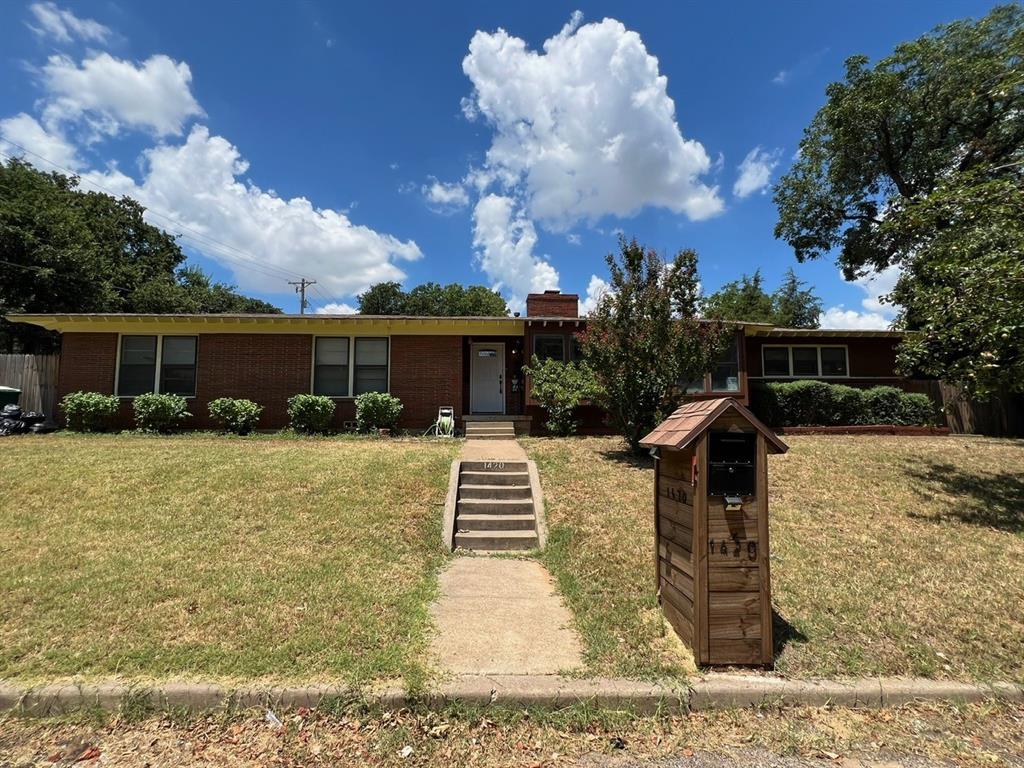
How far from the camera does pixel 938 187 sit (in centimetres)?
831

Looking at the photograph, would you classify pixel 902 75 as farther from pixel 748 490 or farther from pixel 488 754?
pixel 488 754

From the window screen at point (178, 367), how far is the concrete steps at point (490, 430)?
7217 millimetres

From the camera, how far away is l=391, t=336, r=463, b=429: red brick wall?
1419 centimetres

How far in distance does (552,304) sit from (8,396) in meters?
13.9

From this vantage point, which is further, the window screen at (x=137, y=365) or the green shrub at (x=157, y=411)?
the window screen at (x=137, y=365)

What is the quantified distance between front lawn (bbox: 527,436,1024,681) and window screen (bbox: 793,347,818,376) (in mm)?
6660

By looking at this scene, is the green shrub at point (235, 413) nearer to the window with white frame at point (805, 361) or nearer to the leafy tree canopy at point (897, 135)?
the window with white frame at point (805, 361)

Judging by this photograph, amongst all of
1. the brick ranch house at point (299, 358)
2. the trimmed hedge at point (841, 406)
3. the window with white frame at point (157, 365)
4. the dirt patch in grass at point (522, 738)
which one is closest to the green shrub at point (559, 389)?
the brick ranch house at point (299, 358)

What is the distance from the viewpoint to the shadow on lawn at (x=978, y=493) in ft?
23.1

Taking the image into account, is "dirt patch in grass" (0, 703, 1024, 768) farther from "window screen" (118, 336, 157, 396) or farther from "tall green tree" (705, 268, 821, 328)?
"tall green tree" (705, 268, 821, 328)

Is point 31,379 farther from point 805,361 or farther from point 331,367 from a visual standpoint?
point 805,361

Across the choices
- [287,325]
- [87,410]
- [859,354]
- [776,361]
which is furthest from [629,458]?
[87,410]

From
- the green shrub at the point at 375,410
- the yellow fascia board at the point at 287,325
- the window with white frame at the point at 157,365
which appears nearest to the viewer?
the green shrub at the point at 375,410

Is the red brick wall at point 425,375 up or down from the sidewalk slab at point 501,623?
up
